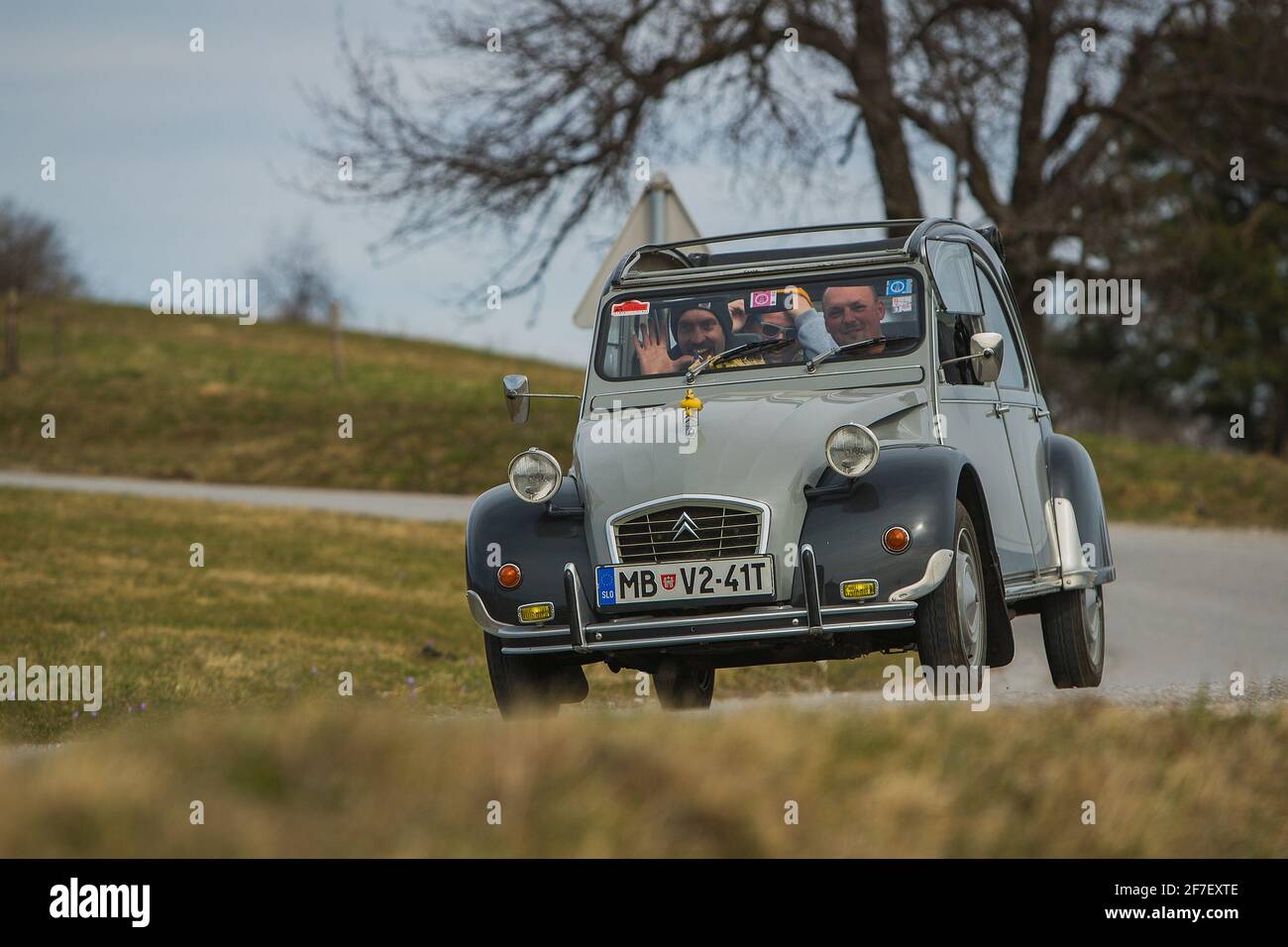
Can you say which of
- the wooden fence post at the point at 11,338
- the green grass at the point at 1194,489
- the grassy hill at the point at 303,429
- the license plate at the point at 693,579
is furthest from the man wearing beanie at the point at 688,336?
the wooden fence post at the point at 11,338

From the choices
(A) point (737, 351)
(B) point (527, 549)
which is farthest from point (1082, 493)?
(B) point (527, 549)

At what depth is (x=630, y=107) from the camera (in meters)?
21.6

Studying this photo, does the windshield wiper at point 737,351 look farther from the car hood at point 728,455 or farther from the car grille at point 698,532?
the car grille at point 698,532

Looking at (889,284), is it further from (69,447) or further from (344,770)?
(69,447)

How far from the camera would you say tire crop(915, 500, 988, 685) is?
6.23m

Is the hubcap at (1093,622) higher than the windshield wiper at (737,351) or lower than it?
lower

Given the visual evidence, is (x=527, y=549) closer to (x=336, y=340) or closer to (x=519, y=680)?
(x=519, y=680)

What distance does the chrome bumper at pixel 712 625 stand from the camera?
6.16m

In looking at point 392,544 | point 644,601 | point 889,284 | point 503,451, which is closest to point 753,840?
point 644,601

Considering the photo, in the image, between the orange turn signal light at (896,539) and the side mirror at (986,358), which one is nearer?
the orange turn signal light at (896,539)

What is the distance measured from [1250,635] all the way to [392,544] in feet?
30.5

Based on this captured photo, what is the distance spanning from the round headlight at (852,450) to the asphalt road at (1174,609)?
3.73 ft

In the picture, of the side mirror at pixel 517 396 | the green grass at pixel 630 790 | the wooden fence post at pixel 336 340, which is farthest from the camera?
the wooden fence post at pixel 336 340

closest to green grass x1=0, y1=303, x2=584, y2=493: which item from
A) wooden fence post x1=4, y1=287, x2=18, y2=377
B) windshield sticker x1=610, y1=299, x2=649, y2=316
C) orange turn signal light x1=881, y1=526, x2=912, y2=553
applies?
wooden fence post x1=4, y1=287, x2=18, y2=377
